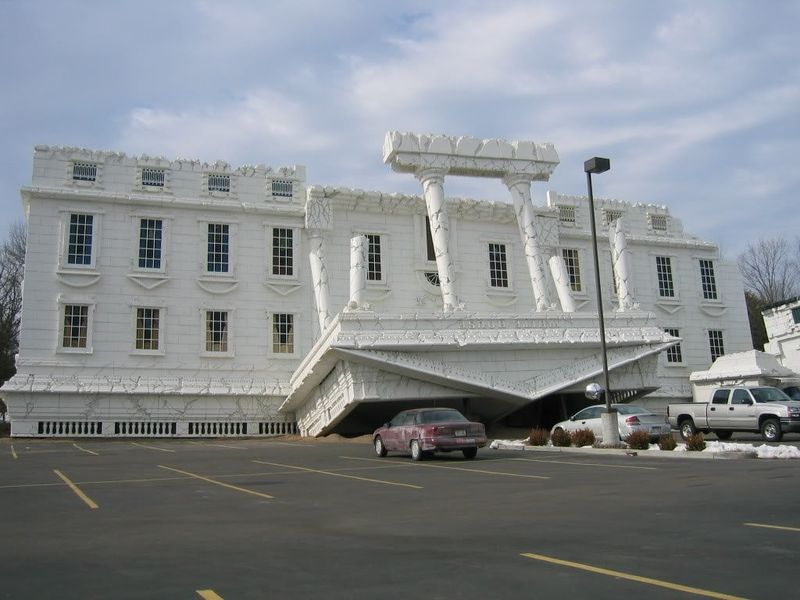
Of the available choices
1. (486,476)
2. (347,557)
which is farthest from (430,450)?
(347,557)

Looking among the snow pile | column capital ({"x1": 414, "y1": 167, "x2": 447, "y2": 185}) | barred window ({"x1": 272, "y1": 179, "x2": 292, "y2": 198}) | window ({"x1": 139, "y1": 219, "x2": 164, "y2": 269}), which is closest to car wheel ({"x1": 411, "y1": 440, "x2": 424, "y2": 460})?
the snow pile

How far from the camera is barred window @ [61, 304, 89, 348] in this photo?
35719 millimetres

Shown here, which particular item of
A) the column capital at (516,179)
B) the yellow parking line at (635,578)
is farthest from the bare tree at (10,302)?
the yellow parking line at (635,578)

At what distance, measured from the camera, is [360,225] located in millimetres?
40938

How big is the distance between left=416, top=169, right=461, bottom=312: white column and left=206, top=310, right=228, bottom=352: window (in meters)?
11.5

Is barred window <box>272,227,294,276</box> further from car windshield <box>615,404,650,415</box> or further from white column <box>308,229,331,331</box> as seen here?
car windshield <box>615,404,650,415</box>

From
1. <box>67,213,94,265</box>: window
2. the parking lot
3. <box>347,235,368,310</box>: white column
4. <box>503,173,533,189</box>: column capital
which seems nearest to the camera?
the parking lot

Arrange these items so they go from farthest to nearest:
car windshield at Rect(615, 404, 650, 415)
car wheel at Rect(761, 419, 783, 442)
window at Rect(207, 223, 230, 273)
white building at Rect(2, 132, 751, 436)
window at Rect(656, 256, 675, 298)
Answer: window at Rect(656, 256, 675, 298), window at Rect(207, 223, 230, 273), white building at Rect(2, 132, 751, 436), car windshield at Rect(615, 404, 650, 415), car wheel at Rect(761, 419, 783, 442)

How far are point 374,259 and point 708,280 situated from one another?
24112mm

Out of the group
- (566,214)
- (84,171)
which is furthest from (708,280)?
(84,171)

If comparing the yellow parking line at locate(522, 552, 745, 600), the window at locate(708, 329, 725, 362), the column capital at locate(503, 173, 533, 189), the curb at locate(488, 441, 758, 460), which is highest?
the column capital at locate(503, 173, 533, 189)

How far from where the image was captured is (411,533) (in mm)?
8680

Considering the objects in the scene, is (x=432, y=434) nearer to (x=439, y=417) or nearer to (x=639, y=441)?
(x=439, y=417)

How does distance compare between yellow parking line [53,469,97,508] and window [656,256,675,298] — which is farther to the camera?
window [656,256,675,298]
